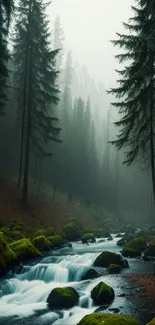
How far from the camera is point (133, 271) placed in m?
12.1

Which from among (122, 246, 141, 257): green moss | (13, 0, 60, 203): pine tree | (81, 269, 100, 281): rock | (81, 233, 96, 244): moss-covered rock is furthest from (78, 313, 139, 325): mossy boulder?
(13, 0, 60, 203): pine tree

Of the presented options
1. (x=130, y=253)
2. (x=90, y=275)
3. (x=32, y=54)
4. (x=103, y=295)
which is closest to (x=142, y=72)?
(x=130, y=253)

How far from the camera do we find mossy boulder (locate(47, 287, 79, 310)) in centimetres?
877

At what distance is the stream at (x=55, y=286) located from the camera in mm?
8070

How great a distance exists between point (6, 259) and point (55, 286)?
249cm

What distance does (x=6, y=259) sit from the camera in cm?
1190

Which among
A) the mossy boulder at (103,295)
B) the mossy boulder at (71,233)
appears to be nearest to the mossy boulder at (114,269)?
the mossy boulder at (103,295)

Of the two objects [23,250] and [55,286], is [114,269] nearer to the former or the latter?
[55,286]

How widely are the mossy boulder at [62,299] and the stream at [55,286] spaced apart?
7.5 inches

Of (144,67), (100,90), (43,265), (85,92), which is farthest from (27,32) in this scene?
(100,90)

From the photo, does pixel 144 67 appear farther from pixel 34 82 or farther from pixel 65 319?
pixel 65 319

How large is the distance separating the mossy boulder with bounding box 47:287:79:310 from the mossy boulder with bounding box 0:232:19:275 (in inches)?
124

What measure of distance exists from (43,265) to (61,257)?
5.62 feet

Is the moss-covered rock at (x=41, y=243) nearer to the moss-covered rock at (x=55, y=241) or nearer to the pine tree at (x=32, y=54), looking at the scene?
the moss-covered rock at (x=55, y=241)
